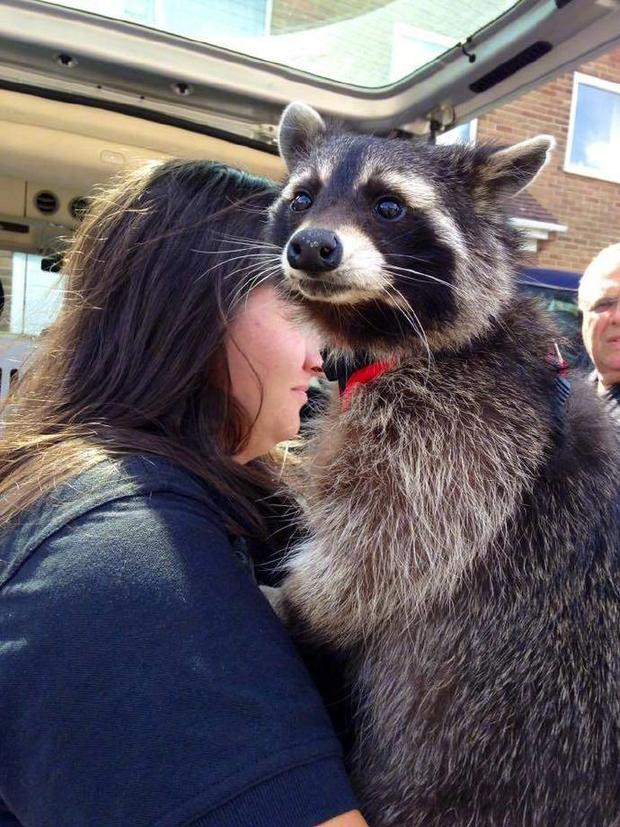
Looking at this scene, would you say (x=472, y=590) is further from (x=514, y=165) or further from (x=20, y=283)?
(x=20, y=283)

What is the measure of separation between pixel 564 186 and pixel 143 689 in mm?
10798

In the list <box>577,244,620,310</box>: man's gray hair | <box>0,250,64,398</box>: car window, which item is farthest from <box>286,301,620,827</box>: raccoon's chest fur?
<box>0,250,64,398</box>: car window

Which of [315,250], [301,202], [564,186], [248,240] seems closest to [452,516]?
[315,250]

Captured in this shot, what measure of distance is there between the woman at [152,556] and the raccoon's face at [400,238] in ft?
0.55

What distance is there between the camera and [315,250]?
1551 mm

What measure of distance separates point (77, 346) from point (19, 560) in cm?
54

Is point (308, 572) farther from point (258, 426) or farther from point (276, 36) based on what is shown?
point (276, 36)

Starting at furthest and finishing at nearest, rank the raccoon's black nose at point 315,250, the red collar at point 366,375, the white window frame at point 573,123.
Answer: the white window frame at point 573,123 → the red collar at point 366,375 → the raccoon's black nose at point 315,250

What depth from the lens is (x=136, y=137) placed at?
11.8ft

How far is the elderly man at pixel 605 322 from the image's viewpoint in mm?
3348

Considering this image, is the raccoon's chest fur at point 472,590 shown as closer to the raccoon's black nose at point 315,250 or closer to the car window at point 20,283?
the raccoon's black nose at point 315,250

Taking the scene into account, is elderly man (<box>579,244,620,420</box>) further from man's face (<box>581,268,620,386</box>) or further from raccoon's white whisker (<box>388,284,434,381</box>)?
raccoon's white whisker (<box>388,284,434,381</box>)

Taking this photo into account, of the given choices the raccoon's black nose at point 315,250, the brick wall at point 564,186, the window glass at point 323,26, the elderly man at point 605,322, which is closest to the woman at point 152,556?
the raccoon's black nose at point 315,250

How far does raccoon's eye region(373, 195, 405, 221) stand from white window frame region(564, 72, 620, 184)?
976 centimetres
